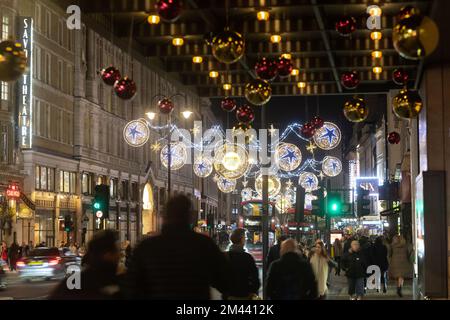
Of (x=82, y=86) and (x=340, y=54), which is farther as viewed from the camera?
(x=82, y=86)

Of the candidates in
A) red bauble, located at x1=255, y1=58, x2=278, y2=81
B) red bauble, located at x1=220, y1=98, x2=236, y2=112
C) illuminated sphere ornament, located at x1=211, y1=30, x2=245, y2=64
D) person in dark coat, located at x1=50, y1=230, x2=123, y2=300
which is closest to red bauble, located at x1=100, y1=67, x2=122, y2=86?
red bauble, located at x1=255, y1=58, x2=278, y2=81

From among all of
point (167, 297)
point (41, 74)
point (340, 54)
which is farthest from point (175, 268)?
point (41, 74)

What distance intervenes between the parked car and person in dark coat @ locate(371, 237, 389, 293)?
42.7 ft

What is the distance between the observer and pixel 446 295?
1842cm

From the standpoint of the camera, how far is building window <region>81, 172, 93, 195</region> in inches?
2579

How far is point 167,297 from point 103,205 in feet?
56.3

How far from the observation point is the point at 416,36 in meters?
11.4

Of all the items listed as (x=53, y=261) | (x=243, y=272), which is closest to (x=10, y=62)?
(x=243, y=272)

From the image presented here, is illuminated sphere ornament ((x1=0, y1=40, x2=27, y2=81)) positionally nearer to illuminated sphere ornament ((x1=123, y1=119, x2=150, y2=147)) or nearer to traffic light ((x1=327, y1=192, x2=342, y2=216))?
traffic light ((x1=327, y1=192, x2=342, y2=216))

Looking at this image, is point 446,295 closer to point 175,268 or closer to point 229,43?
point 229,43

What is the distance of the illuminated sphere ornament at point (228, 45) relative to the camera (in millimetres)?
13359

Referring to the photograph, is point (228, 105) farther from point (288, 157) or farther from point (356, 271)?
point (288, 157)

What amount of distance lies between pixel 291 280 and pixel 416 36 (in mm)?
3576

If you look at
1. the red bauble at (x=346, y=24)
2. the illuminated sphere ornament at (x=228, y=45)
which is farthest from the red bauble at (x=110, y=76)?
the red bauble at (x=346, y=24)
